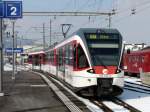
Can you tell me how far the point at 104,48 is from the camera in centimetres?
2064

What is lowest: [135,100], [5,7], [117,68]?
[135,100]

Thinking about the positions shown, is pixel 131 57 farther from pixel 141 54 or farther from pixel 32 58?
pixel 32 58

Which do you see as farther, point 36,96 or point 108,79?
point 36,96

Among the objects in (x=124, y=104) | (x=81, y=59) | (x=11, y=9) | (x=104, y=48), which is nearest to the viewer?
(x=124, y=104)

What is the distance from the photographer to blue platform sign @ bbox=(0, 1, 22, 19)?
2214 cm

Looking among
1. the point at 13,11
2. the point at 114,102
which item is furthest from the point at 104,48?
the point at 13,11

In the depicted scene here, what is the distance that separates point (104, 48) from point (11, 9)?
519cm

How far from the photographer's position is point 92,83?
20.3m

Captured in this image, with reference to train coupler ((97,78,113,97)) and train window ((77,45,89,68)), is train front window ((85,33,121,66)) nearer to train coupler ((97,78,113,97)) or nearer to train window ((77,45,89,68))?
train window ((77,45,89,68))

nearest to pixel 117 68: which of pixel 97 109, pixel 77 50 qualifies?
pixel 77 50

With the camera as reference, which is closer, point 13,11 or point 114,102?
point 114,102

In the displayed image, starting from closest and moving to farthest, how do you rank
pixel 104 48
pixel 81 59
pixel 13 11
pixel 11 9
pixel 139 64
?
pixel 104 48 < pixel 81 59 < pixel 11 9 < pixel 13 11 < pixel 139 64

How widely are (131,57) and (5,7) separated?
2990 cm

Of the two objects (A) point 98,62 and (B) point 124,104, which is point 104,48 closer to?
(A) point 98,62
